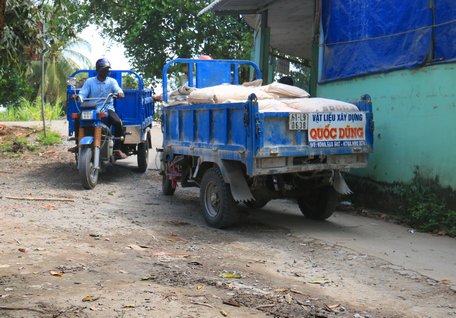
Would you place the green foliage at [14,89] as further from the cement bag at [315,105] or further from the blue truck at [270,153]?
the cement bag at [315,105]

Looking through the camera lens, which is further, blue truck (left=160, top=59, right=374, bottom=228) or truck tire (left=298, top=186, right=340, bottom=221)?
truck tire (left=298, top=186, right=340, bottom=221)

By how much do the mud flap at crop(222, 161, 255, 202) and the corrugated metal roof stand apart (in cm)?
547

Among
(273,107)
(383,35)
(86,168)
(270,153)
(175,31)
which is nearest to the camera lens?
(270,153)

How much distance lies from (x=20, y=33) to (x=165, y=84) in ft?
7.88

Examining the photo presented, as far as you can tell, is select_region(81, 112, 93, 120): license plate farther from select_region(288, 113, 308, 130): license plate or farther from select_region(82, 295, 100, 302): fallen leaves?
select_region(82, 295, 100, 302): fallen leaves

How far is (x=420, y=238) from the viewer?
6.62m

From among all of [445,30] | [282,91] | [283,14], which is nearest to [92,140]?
[282,91]

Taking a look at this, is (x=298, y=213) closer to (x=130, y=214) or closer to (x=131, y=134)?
(x=130, y=214)

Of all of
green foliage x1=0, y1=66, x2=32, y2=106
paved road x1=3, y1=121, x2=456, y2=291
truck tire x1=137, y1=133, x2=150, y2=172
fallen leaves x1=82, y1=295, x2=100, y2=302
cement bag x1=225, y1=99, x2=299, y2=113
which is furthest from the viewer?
green foliage x1=0, y1=66, x2=32, y2=106

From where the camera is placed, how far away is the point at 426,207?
712 centimetres

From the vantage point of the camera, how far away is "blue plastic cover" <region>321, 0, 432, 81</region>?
299 inches

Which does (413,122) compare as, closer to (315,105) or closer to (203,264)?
(315,105)

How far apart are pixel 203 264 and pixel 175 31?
48.6ft

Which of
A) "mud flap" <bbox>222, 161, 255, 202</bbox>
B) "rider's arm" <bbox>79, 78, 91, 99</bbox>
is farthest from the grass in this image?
"mud flap" <bbox>222, 161, 255, 202</bbox>
